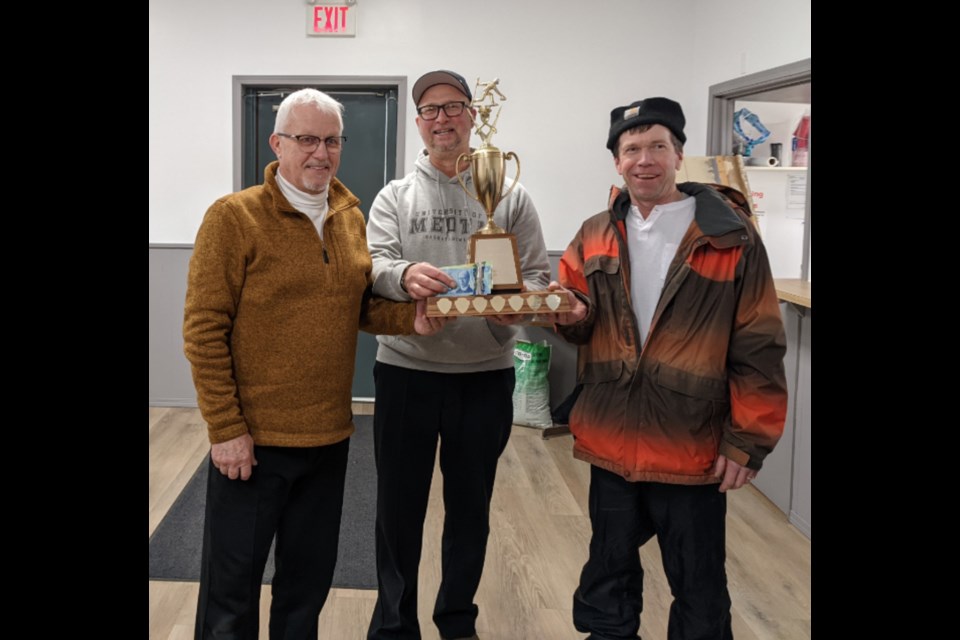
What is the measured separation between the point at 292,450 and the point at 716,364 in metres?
Answer: 0.92

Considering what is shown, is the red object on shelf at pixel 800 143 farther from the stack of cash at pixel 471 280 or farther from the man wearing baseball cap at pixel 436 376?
the stack of cash at pixel 471 280

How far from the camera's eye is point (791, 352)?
3191mm

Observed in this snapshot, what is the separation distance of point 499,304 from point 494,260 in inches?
4.8

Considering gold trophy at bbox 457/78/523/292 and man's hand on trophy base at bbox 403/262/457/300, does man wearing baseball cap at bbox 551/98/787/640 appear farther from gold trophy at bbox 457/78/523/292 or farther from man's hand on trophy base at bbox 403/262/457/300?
man's hand on trophy base at bbox 403/262/457/300

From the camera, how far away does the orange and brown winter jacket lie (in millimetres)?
1654

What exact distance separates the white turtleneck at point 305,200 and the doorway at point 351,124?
2.84 m

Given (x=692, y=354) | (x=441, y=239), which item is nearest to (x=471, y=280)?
(x=441, y=239)

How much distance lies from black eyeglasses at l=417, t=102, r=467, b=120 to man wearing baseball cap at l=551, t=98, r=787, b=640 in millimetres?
386

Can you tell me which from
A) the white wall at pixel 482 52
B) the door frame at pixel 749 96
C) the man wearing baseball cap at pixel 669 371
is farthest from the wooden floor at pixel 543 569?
the white wall at pixel 482 52

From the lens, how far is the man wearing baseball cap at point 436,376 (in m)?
1.97

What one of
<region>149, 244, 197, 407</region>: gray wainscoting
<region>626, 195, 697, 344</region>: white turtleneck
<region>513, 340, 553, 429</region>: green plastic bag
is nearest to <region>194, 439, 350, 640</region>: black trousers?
<region>626, 195, 697, 344</region>: white turtleneck
